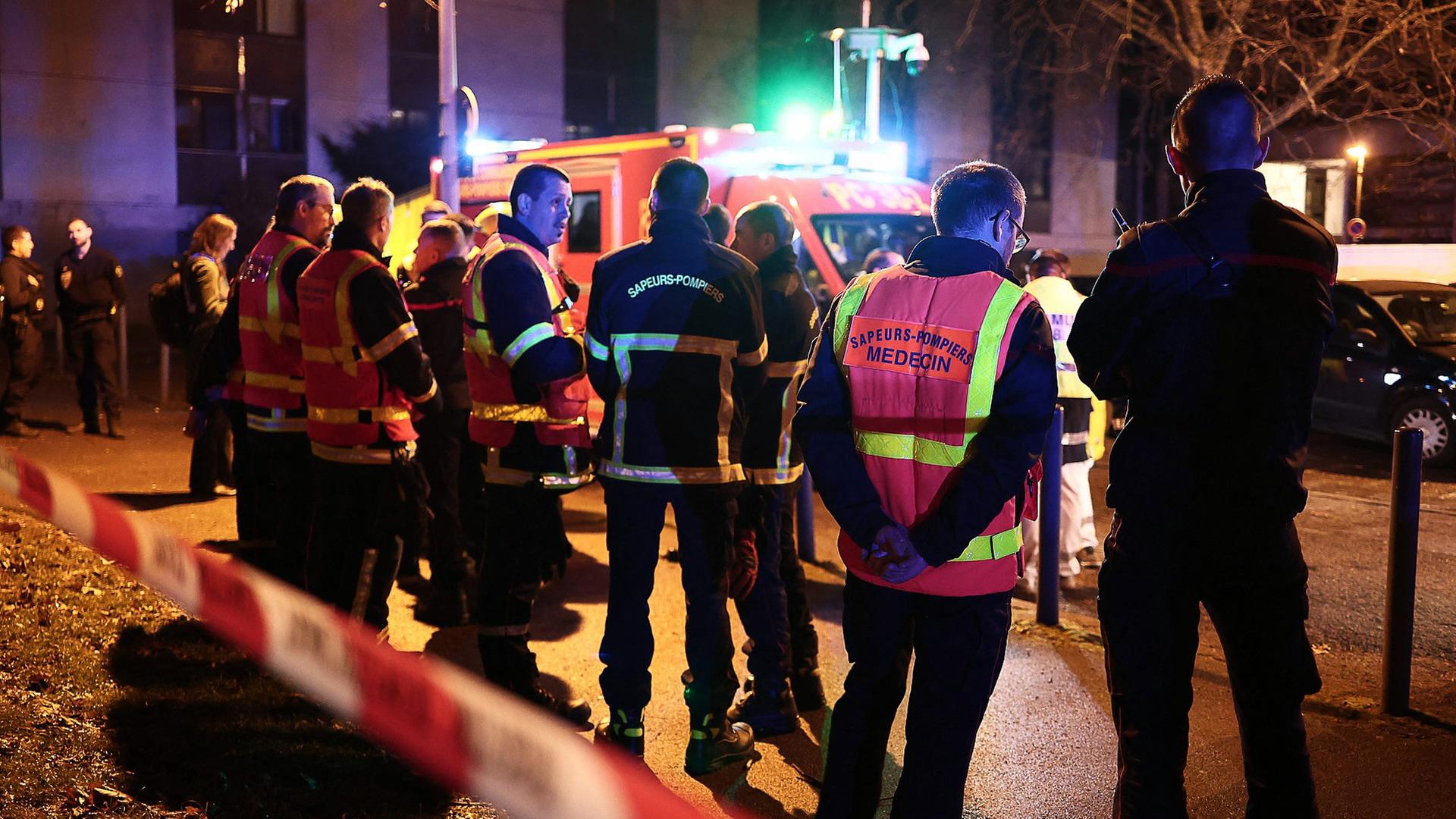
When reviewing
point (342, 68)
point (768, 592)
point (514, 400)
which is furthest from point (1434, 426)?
point (342, 68)

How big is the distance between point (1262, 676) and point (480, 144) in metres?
10.8

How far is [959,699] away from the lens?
314 cm

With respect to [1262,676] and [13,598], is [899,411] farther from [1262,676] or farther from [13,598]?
[13,598]

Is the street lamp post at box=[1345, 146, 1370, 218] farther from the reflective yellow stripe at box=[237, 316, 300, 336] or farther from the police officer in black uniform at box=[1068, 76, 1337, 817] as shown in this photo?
the police officer in black uniform at box=[1068, 76, 1337, 817]

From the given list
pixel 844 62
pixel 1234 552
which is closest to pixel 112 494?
pixel 1234 552

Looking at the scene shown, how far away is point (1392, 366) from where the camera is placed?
1205 cm

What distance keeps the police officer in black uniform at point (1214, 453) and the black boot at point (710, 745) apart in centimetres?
162

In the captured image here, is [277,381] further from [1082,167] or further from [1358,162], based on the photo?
[1082,167]

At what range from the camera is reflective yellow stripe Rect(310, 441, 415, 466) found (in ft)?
16.5

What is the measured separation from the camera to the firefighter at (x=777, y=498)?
4895 mm

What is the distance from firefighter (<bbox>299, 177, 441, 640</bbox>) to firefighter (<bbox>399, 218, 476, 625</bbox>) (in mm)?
1654

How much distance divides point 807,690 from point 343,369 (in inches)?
89.7

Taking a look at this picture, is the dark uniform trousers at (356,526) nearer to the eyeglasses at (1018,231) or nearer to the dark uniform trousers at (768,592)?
the dark uniform trousers at (768,592)

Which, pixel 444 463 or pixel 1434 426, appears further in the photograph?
pixel 1434 426
